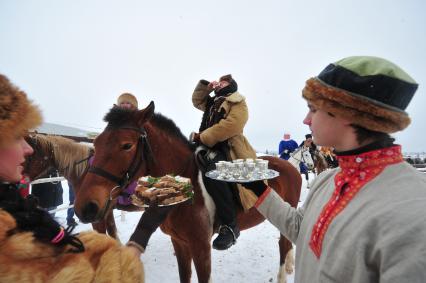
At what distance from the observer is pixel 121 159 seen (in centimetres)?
231

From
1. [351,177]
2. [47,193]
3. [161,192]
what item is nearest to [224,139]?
[161,192]

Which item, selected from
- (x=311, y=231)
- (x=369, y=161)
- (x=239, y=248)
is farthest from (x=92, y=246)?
(x=239, y=248)

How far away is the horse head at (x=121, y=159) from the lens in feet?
7.02

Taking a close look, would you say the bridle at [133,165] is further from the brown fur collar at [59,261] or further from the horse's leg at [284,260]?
the horse's leg at [284,260]

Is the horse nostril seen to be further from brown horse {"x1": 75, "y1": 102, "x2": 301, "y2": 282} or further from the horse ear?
the horse ear

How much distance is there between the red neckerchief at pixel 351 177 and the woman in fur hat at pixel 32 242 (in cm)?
81

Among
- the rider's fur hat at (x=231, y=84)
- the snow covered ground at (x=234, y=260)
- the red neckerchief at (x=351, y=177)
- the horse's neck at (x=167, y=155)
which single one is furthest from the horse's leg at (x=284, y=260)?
the red neckerchief at (x=351, y=177)

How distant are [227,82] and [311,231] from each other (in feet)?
8.07

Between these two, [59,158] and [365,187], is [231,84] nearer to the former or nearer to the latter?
[365,187]

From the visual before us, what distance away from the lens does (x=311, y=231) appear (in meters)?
1.14

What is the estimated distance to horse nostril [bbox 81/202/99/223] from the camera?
2076mm

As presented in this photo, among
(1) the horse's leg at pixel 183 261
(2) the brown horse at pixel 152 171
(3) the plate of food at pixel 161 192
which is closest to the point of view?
(3) the plate of food at pixel 161 192

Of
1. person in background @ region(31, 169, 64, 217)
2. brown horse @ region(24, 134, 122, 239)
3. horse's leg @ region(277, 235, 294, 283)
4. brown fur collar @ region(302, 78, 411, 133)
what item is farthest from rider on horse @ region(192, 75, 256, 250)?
person in background @ region(31, 169, 64, 217)

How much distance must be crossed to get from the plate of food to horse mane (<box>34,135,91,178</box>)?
2.72 metres
